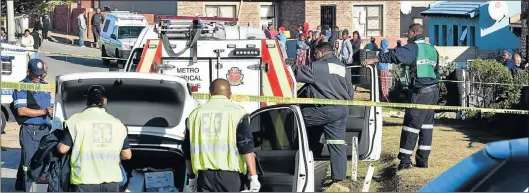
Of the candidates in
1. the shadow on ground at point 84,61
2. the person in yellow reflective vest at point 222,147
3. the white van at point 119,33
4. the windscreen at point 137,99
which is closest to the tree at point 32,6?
the shadow on ground at point 84,61

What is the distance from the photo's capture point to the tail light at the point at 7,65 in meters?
20.6

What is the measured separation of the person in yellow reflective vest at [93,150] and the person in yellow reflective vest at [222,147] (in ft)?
2.02

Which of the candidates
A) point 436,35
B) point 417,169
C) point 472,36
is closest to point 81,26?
point 436,35

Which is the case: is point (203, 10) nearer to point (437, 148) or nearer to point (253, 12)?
point (253, 12)

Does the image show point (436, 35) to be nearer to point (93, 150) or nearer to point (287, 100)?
point (287, 100)

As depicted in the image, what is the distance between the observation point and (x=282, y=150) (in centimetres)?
1028

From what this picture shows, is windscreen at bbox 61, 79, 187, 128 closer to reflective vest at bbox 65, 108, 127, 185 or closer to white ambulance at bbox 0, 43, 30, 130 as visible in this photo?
reflective vest at bbox 65, 108, 127, 185

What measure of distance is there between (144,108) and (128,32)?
81.1 feet

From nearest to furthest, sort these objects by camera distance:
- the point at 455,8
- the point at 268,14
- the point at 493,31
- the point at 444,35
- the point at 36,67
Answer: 1. the point at 36,67
2. the point at 493,31
3. the point at 455,8
4. the point at 444,35
5. the point at 268,14

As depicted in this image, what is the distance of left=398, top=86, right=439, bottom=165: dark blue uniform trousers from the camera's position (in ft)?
40.8

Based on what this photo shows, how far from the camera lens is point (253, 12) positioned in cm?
4897

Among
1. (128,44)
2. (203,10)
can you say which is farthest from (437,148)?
(203,10)

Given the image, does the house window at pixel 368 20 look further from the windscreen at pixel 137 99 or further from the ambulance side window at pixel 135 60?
the windscreen at pixel 137 99

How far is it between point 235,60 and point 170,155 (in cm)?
284
